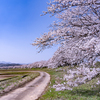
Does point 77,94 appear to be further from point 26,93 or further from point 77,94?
point 26,93

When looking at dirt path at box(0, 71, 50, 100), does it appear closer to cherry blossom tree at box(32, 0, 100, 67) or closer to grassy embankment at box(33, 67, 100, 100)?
grassy embankment at box(33, 67, 100, 100)

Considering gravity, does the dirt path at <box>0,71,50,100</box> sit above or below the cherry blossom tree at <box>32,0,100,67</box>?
below

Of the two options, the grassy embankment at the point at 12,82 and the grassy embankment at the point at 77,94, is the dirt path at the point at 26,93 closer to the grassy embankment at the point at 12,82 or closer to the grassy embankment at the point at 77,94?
the grassy embankment at the point at 77,94

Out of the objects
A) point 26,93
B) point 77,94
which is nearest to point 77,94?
point 77,94

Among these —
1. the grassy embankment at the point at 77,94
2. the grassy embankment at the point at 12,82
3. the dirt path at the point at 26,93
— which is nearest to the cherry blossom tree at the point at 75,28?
the grassy embankment at the point at 77,94

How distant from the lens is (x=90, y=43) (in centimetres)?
523

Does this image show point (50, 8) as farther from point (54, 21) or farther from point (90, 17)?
point (90, 17)

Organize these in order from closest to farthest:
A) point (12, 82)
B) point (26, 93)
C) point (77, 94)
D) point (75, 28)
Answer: point (75, 28) < point (77, 94) < point (26, 93) < point (12, 82)

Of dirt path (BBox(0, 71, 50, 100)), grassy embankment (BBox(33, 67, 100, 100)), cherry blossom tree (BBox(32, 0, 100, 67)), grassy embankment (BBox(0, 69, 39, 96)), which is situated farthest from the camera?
grassy embankment (BBox(0, 69, 39, 96))

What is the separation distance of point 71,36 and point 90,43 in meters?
2.53

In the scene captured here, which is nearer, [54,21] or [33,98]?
[54,21]

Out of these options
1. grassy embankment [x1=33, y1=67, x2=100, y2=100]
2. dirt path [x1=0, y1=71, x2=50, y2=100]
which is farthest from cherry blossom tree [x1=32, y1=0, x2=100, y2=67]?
dirt path [x1=0, y1=71, x2=50, y2=100]

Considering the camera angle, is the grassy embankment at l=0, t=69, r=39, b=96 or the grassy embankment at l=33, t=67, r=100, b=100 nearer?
the grassy embankment at l=33, t=67, r=100, b=100

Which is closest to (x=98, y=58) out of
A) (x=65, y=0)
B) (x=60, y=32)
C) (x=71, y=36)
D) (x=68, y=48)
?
(x=68, y=48)
